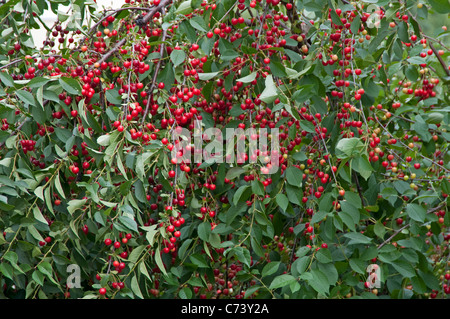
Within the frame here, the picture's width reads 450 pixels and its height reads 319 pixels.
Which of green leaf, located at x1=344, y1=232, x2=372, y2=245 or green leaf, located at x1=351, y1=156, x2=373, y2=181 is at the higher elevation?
green leaf, located at x1=351, y1=156, x2=373, y2=181

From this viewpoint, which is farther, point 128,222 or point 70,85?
point 70,85

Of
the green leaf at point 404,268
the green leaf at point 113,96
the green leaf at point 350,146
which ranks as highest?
the green leaf at point 113,96

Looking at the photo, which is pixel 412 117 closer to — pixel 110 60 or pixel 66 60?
pixel 110 60

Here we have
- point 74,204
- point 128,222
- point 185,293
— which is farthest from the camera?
point 185,293

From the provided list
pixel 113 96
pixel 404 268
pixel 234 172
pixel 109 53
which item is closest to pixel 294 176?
pixel 234 172

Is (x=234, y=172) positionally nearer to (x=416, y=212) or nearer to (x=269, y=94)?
(x=269, y=94)

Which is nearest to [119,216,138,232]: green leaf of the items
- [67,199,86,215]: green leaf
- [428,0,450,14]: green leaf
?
[67,199,86,215]: green leaf

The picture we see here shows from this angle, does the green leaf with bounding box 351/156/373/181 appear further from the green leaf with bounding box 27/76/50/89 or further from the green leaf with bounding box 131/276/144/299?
the green leaf with bounding box 27/76/50/89

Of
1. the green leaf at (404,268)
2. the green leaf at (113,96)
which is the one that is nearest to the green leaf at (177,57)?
the green leaf at (113,96)

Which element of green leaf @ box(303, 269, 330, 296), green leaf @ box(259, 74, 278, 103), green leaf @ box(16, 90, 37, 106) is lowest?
green leaf @ box(303, 269, 330, 296)

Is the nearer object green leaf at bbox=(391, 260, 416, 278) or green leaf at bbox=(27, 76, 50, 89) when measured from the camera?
green leaf at bbox=(27, 76, 50, 89)

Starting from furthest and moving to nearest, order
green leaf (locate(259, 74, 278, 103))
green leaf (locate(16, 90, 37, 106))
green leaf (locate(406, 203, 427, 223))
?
green leaf (locate(406, 203, 427, 223)), green leaf (locate(16, 90, 37, 106)), green leaf (locate(259, 74, 278, 103))

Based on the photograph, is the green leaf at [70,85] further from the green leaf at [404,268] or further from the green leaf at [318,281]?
the green leaf at [404,268]

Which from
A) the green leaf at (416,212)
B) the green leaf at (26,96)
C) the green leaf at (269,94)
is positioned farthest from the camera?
the green leaf at (416,212)
